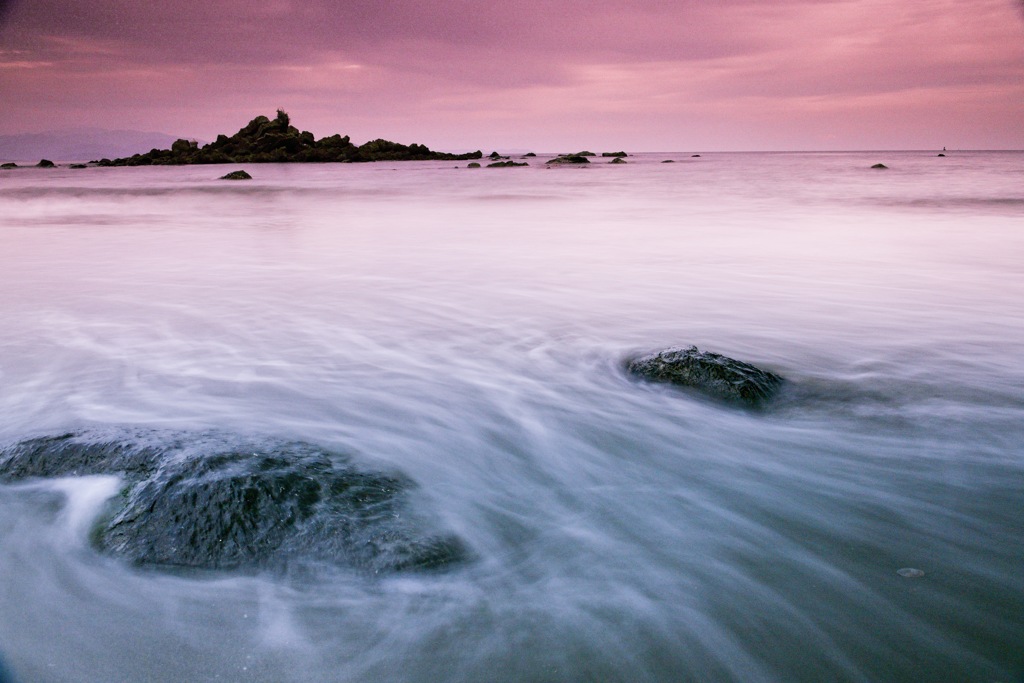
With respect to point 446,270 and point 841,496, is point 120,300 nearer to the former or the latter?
point 446,270

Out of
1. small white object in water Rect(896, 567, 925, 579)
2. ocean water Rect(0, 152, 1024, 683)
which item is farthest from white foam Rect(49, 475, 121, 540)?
small white object in water Rect(896, 567, 925, 579)

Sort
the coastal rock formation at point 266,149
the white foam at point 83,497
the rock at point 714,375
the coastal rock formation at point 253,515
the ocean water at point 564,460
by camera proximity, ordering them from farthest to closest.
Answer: the coastal rock formation at point 266,149 → the rock at point 714,375 → the white foam at point 83,497 → the coastal rock formation at point 253,515 → the ocean water at point 564,460

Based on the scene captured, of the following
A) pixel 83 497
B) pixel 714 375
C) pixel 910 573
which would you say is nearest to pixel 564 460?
pixel 714 375

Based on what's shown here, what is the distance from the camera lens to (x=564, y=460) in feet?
11.6

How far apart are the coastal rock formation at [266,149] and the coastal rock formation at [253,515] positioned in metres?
82.6

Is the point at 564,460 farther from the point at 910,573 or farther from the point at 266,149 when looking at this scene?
the point at 266,149

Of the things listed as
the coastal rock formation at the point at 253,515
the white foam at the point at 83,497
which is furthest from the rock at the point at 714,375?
the white foam at the point at 83,497

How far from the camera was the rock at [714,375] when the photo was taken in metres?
4.19

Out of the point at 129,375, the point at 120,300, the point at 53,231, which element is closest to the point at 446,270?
the point at 120,300

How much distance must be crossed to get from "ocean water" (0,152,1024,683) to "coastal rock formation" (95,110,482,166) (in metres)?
76.6

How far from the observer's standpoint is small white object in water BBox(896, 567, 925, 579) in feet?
8.05

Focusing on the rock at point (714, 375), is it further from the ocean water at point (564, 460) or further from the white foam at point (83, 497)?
the white foam at point (83, 497)

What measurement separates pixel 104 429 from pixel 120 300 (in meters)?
4.55

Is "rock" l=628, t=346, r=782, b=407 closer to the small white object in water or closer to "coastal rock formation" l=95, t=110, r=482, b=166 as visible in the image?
the small white object in water
